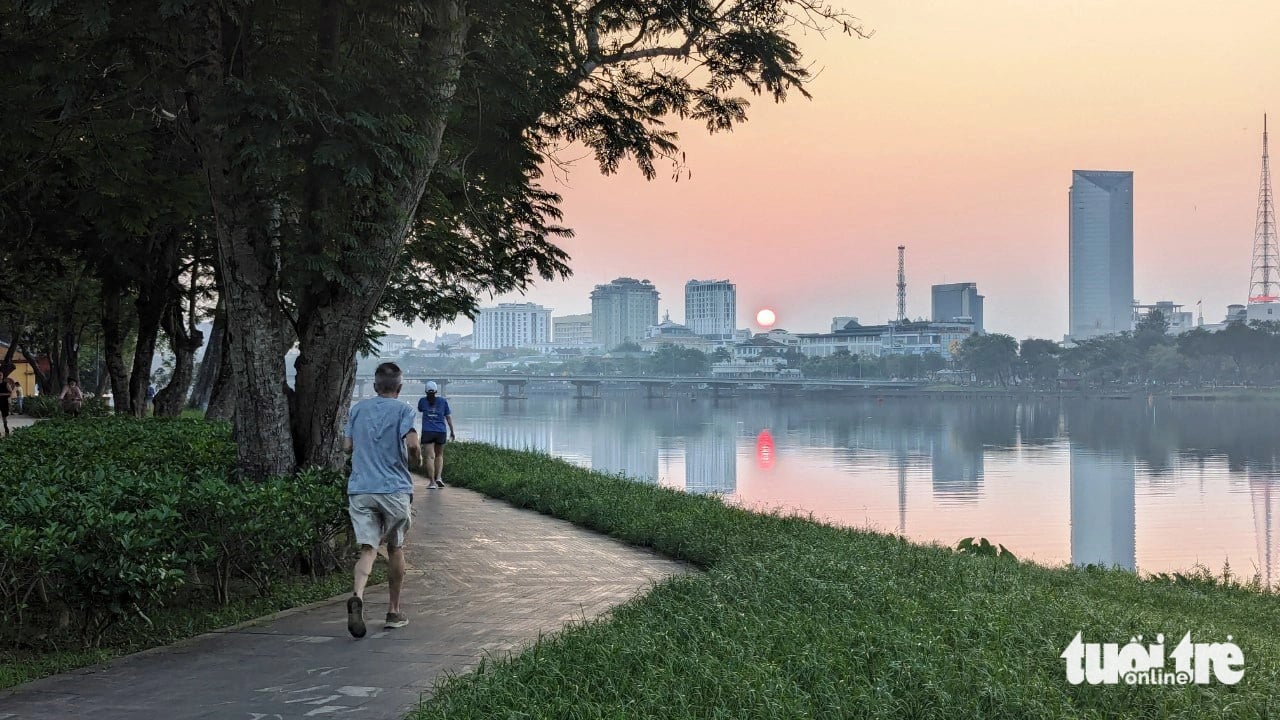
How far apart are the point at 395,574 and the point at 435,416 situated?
890cm

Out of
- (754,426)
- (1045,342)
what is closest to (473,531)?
(754,426)

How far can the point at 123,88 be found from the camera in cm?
863

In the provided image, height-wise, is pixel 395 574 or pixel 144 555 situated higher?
pixel 144 555

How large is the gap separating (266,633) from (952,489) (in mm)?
23967

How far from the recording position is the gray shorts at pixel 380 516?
6078 millimetres

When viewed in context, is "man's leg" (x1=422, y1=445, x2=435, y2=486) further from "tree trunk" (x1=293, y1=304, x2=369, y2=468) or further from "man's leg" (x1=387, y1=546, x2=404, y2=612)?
"man's leg" (x1=387, y1=546, x2=404, y2=612)

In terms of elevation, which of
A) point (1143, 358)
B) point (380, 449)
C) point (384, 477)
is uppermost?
point (1143, 358)

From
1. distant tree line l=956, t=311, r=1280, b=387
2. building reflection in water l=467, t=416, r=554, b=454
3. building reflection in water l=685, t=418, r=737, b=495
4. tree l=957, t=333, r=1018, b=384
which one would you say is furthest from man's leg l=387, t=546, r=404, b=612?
tree l=957, t=333, r=1018, b=384

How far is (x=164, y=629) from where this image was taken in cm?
576

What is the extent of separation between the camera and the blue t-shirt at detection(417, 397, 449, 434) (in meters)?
14.7

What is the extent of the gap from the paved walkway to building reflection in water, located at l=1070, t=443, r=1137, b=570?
8.21 m

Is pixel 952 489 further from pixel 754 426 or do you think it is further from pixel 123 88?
pixel 754 426

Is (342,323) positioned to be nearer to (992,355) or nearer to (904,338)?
(992,355)

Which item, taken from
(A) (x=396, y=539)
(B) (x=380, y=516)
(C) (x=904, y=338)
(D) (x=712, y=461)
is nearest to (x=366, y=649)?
(A) (x=396, y=539)
